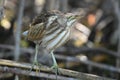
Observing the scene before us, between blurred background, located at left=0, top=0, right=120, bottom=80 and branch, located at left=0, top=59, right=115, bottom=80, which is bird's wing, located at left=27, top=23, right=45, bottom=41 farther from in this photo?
blurred background, located at left=0, top=0, right=120, bottom=80

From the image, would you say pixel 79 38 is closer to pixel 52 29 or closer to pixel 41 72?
pixel 41 72

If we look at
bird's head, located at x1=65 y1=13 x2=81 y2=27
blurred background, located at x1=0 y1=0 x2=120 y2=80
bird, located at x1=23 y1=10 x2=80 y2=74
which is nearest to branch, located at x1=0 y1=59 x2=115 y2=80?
bird, located at x1=23 y1=10 x2=80 y2=74

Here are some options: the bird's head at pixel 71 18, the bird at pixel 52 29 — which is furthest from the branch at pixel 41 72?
the bird's head at pixel 71 18

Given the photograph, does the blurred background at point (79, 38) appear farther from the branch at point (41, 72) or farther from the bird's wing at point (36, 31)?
the bird's wing at point (36, 31)

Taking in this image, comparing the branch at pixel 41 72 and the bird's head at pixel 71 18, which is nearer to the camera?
the bird's head at pixel 71 18

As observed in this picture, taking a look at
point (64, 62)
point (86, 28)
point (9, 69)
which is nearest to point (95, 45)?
point (86, 28)

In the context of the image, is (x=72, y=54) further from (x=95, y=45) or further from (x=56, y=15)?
(x=56, y=15)
